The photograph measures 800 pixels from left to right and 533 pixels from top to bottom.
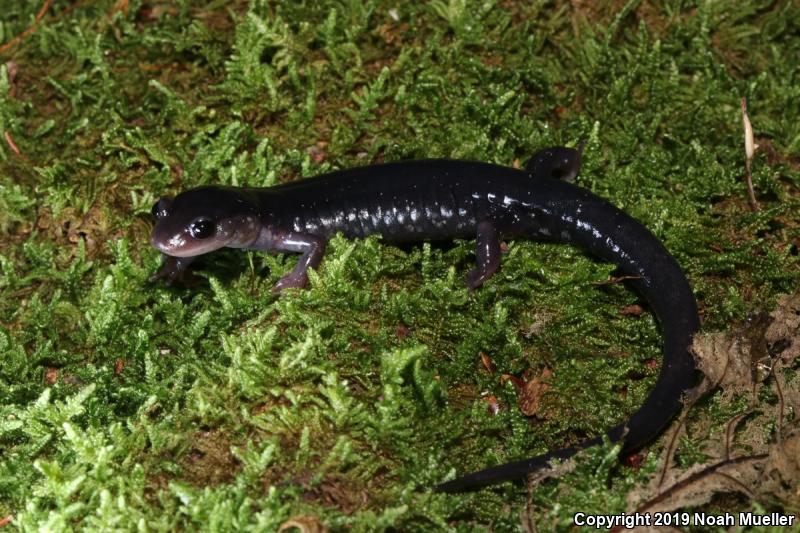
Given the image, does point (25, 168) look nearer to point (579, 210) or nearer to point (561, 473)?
point (579, 210)

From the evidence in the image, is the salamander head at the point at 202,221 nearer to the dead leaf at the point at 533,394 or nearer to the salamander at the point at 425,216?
the salamander at the point at 425,216

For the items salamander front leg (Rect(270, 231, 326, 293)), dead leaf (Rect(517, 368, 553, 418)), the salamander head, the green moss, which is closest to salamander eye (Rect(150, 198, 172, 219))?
the salamander head

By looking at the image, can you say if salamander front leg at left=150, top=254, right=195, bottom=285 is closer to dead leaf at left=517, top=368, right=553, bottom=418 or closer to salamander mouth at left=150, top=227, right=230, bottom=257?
salamander mouth at left=150, top=227, right=230, bottom=257

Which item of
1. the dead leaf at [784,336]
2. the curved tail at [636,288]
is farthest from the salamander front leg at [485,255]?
the dead leaf at [784,336]

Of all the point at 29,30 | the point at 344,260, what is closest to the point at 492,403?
the point at 344,260

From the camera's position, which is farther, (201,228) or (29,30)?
(29,30)

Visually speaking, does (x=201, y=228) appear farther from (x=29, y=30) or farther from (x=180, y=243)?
(x=29, y=30)

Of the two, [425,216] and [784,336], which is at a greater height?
[784,336]

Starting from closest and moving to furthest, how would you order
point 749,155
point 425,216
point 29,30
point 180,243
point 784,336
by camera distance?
point 784,336 < point 180,243 < point 425,216 < point 749,155 < point 29,30
